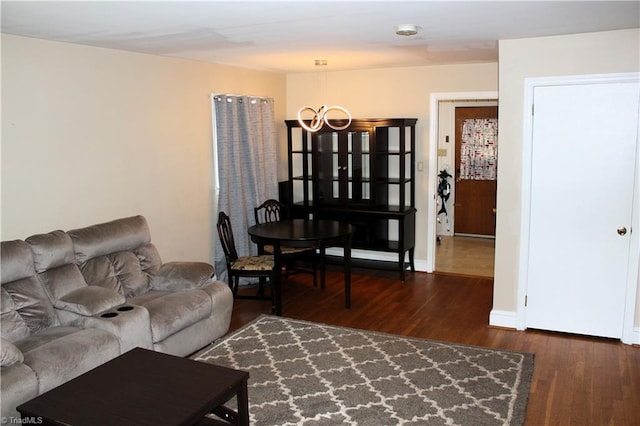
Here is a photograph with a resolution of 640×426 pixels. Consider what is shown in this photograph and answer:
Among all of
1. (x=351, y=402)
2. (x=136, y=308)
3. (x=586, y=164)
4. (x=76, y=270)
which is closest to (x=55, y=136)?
(x=76, y=270)

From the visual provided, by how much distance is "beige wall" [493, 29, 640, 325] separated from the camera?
418 centimetres

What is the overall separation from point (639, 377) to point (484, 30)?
258cm

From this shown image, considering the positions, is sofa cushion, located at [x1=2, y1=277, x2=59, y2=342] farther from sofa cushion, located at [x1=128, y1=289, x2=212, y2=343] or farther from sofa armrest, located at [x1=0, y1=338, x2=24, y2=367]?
sofa cushion, located at [x1=128, y1=289, x2=212, y2=343]

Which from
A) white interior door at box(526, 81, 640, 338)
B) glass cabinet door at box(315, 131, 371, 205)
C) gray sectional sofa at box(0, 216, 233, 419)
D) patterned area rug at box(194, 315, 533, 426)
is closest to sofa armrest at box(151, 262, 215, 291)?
gray sectional sofa at box(0, 216, 233, 419)

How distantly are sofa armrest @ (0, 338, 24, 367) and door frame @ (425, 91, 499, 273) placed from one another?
461cm

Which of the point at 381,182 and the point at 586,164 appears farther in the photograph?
the point at 381,182

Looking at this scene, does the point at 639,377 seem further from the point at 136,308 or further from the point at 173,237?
the point at 173,237

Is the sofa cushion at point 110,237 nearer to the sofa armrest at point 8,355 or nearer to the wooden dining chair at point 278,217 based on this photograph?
Result: the sofa armrest at point 8,355

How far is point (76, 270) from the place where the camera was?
157 inches

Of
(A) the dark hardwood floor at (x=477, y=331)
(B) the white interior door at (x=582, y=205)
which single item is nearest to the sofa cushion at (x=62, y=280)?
(A) the dark hardwood floor at (x=477, y=331)

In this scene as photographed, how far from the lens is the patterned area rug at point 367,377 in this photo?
3.34 metres

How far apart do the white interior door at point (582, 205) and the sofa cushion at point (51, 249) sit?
355cm

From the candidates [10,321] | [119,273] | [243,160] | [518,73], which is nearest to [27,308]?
[10,321]

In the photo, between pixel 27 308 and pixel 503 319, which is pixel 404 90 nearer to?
pixel 503 319
